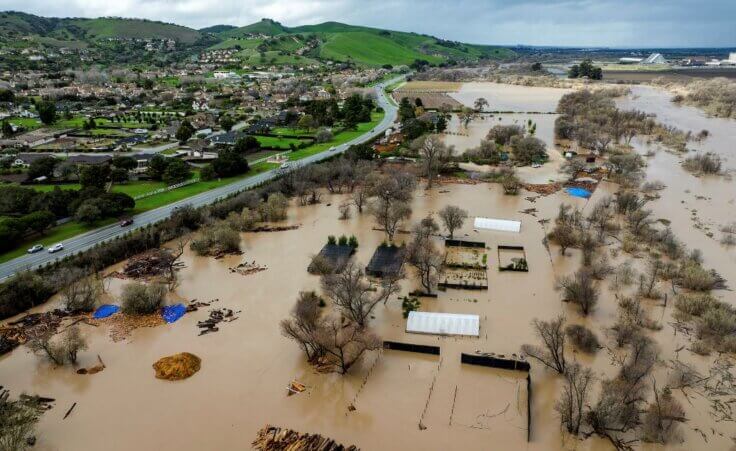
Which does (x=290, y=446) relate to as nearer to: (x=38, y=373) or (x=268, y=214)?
(x=38, y=373)

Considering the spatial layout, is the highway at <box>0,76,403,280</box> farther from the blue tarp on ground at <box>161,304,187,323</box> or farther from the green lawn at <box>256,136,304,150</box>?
the blue tarp on ground at <box>161,304,187,323</box>

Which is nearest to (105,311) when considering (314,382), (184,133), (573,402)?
(314,382)

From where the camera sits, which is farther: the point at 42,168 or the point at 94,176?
the point at 42,168

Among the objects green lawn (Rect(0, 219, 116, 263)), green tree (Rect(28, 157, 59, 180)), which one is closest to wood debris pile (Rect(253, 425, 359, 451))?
green lawn (Rect(0, 219, 116, 263))

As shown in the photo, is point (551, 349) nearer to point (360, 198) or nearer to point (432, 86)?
point (360, 198)

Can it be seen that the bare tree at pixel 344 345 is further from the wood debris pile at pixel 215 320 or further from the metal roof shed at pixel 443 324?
the wood debris pile at pixel 215 320

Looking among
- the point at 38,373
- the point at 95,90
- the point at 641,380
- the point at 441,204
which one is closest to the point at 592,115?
the point at 441,204
